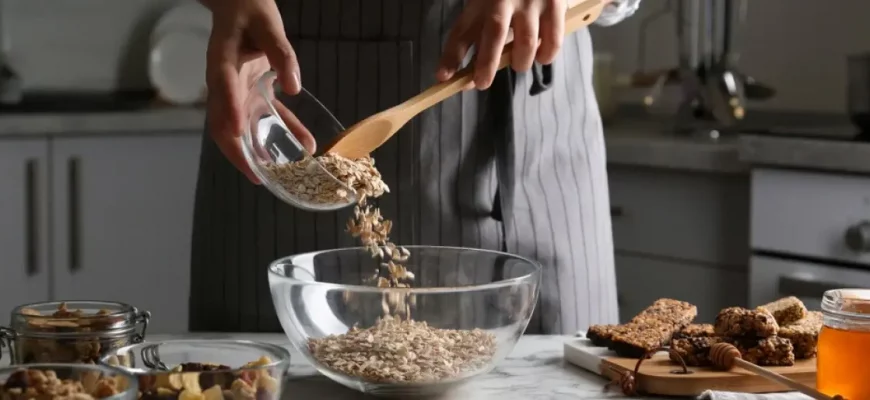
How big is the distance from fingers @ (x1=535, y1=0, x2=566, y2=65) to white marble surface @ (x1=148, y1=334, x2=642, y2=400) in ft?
0.98

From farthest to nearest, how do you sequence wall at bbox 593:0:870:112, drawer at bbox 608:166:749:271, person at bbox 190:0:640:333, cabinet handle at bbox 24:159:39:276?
wall at bbox 593:0:870:112 < cabinet handle at bbox 24:159:39:276 < drawer at bbox 608:166:749:271 < person at bbox 190:0:640:333

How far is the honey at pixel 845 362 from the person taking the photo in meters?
0.95

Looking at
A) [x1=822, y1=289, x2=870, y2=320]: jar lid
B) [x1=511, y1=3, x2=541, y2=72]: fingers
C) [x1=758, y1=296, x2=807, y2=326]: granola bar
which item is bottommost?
[x1=758, y1=296, x2=807, y2=326]: granola bar

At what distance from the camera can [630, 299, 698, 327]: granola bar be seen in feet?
3.85

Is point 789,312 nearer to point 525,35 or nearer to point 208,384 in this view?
point 525,35

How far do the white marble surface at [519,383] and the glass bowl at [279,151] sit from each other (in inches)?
6.3

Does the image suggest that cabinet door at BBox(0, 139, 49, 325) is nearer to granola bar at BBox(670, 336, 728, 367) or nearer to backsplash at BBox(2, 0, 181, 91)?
backsplash at BBox(2, 0, 181, 91)

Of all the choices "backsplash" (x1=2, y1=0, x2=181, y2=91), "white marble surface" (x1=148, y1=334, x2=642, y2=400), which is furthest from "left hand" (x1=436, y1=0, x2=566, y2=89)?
"backsplash" (x1=2, y1=0, x2=181, y2=91)

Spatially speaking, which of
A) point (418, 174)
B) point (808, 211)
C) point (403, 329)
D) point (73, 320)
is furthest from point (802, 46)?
point (73, 320)

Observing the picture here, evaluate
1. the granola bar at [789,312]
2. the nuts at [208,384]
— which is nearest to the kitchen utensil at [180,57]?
A: the granola bar at [789,312]

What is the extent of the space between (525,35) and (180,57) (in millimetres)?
1971

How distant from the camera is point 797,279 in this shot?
2.14 meters

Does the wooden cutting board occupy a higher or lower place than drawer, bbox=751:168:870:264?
lower

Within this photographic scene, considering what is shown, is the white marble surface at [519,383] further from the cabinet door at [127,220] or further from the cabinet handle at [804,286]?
the cabinet door at [127,220]
